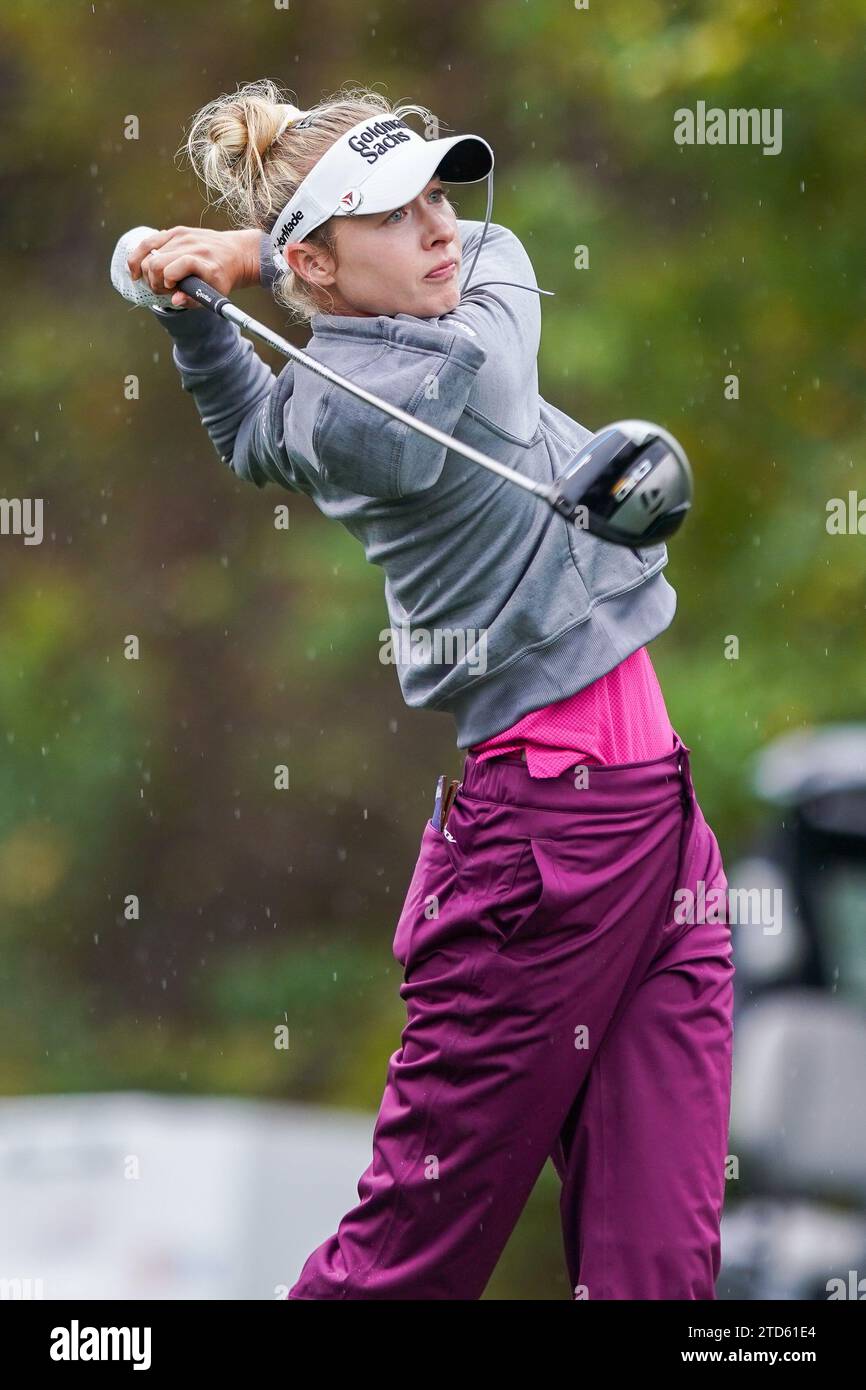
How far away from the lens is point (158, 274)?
2918mm

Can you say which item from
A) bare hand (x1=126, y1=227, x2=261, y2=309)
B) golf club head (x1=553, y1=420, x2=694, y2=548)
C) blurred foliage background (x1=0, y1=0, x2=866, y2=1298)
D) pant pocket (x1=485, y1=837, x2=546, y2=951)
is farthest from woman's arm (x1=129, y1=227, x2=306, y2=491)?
blurred foliage background (x1=0, y1=0, x2=866, y2=1298)

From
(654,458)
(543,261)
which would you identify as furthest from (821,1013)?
(543,261)

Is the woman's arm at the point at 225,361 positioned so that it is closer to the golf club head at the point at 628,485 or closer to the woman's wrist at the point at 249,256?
the woman's wrist at the point at 249,256

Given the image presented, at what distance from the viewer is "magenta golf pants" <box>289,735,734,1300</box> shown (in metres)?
2.79

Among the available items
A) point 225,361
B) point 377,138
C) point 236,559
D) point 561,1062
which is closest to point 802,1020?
point 561,1062

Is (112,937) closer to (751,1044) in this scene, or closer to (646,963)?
(751,1044)

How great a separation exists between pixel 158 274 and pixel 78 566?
974cm

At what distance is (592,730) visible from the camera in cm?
285

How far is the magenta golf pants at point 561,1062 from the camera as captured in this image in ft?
9.16

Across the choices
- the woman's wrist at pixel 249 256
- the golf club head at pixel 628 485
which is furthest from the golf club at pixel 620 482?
the woman's wrist at pixel 249 256

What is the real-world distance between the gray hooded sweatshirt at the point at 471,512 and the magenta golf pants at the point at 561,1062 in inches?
Answer: 6.6

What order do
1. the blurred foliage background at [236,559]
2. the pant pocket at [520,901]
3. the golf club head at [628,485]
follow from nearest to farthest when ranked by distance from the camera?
the golf club head at [628,485]
the pant pocket at [520,901]
the blurred foliage background at [236,559]

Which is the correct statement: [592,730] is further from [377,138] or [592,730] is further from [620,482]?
[377,138]

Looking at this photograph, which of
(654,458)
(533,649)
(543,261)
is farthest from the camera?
(543,261)
